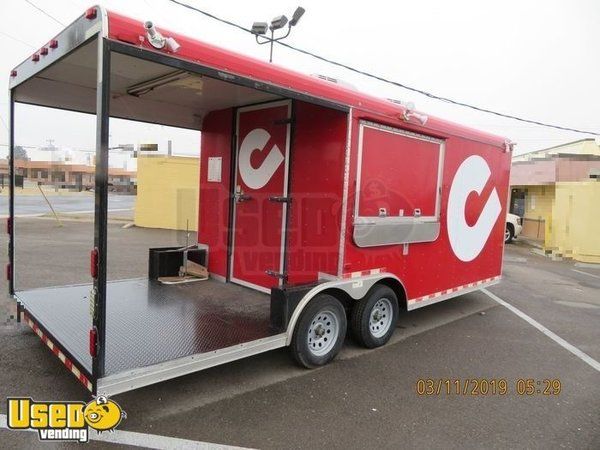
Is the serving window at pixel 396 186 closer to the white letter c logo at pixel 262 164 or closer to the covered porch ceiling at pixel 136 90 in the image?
the white letter c logo at pixel 262 164

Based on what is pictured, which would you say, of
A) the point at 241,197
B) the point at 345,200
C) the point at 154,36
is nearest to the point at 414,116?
the point at 345,200

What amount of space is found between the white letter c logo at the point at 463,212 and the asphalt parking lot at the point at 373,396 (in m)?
1.19

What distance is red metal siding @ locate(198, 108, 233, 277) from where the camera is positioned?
6.00 m

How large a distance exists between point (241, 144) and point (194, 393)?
323cm

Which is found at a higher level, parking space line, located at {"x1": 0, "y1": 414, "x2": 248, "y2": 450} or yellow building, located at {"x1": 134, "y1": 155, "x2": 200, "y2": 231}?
yellow building, located at {"x1": 134, "y1": 155, "x2": 200, "y2": 231}

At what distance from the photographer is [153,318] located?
14.5ft

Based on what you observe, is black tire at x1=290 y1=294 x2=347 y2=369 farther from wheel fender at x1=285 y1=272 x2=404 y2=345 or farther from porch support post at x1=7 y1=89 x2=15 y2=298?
porch support post at x1=7 y1=89 x2=15 y2=298

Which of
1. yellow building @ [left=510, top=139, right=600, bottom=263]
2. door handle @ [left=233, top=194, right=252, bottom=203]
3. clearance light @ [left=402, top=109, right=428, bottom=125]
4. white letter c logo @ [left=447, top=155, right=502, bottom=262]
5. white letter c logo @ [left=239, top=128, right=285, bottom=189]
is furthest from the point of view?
yellow building @ [left=510, top=139, right=600, bottom=263]

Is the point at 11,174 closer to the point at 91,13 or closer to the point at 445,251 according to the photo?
the point at 91,13

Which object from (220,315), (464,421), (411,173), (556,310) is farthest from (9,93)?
(556,310)

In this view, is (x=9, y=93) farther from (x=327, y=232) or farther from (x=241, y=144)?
(x=327, y=232)

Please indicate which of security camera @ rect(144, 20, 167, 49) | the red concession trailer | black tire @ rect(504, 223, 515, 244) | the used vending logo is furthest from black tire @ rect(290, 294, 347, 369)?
black tire @ rect(504, 223, 515, 244)

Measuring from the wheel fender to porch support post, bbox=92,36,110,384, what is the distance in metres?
1.68

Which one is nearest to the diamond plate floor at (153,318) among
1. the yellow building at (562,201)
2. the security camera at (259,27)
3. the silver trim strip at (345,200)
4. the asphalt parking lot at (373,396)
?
the asphalt parking lot at (373,396)
